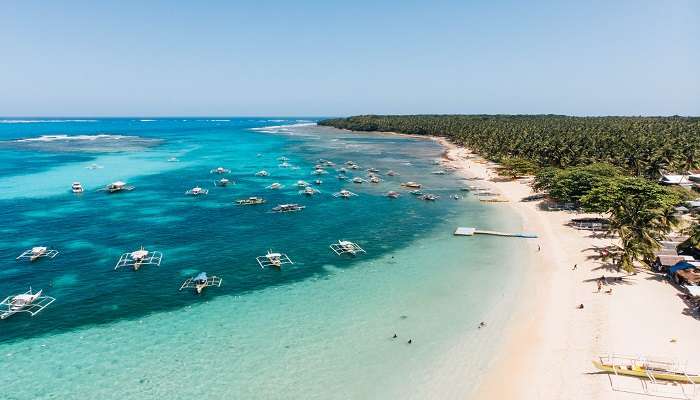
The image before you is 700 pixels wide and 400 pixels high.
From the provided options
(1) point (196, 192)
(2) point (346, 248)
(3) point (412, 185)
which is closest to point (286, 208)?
(2) point (346, 248)

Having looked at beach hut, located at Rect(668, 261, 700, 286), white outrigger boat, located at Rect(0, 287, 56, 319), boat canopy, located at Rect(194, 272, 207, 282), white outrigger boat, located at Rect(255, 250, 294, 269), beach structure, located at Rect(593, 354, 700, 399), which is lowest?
white outrigger boat, located at Rect(0, 287, 56, 319)

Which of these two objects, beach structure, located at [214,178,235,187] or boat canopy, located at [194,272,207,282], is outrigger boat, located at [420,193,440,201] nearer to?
beach structure, located at [214,178,235,187]

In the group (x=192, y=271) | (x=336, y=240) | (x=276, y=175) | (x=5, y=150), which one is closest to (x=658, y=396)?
(x=336, y=240)

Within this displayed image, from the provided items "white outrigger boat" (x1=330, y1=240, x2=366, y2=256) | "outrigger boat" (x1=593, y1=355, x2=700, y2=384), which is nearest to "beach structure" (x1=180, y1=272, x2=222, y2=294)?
"white outrigger boat" (x1=330, y1=240, x2=366, y2=256)

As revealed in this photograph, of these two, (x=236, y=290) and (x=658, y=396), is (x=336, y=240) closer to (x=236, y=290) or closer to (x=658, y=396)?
(x=236, y=290)

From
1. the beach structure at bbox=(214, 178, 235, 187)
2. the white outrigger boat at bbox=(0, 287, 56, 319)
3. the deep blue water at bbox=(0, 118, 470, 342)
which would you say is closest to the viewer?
the white outrigger boat at bbox=(0, 287, 56, 319)

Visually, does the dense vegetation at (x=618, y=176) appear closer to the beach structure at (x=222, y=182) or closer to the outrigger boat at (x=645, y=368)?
the outrigger boat at (x=645, y=368)

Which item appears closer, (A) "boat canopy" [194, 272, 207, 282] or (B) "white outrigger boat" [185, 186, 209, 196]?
(A) "boat canopy" [194, 272, 207, 282]
